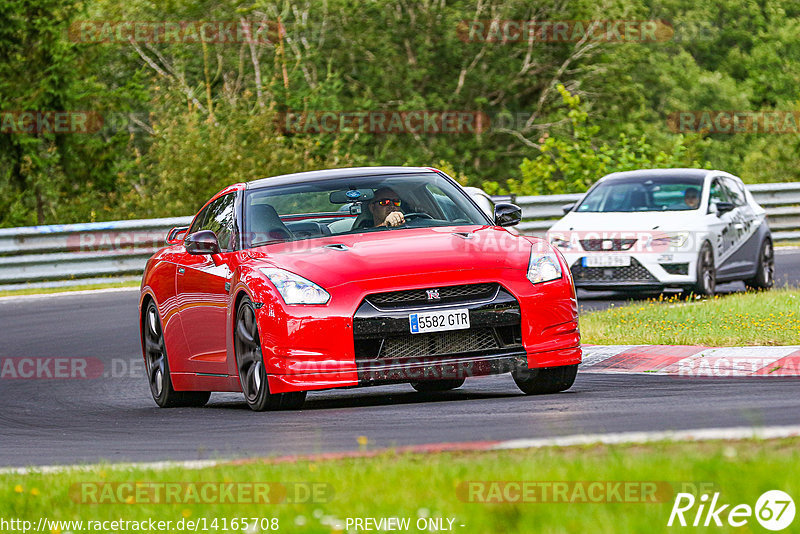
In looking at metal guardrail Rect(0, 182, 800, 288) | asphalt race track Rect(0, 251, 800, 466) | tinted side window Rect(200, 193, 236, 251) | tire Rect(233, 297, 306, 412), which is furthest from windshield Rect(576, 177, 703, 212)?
tire Rect(233, 297, 306, 412)

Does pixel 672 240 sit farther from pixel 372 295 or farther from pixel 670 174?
pixel 372 295

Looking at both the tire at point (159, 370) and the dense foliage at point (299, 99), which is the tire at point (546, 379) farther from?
the dense foliage at point (299, 99)

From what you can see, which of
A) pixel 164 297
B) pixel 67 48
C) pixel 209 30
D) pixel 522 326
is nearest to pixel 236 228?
pixel 164 297

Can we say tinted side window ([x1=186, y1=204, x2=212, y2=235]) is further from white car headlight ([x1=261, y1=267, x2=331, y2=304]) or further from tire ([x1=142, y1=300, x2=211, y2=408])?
white car headlight ([x1=261, y1=267, x2=331, y2=304])

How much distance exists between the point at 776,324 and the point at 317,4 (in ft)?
93.6

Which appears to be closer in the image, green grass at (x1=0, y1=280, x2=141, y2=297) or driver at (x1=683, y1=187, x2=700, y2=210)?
driver at (x1=683, y1=187, x2=700, y2=210)

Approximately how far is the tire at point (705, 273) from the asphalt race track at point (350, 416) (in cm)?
580

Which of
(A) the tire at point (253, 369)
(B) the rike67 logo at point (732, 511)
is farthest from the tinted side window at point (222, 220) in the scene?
(B) the rike67 logo at point (732, 511)

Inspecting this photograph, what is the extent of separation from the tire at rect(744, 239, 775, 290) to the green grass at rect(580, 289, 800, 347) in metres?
3.05

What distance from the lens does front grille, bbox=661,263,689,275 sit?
16547 millimetres

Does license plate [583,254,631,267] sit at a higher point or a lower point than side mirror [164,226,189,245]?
lower

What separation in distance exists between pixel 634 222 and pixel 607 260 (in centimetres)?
62

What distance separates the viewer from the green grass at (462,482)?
473 centimetres

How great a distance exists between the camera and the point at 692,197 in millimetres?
17688
